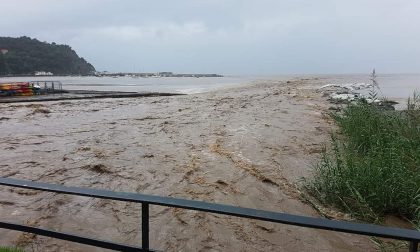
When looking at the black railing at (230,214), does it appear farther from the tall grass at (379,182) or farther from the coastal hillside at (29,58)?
the coastal hillside at (29,58)

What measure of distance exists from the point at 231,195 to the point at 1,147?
7650 millimetres

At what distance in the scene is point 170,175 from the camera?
9.29 m

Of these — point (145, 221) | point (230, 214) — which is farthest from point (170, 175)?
point (230, 214)

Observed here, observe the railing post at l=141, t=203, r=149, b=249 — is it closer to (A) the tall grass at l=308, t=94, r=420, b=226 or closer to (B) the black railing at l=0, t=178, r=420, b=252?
(B) the black railing at l=0, t=178, r=420, b=252

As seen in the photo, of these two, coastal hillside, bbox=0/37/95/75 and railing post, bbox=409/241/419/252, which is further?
coastal hillside, bbox=0/37/95/75

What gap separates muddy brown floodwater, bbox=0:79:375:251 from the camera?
627 cm

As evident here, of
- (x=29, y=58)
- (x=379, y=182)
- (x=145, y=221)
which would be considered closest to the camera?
(x=145, y=221)

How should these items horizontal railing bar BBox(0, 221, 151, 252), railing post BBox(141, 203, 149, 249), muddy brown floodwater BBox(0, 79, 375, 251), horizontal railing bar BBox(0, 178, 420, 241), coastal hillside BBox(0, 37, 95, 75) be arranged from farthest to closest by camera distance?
coastal hillside BBox(0, 37, 95, 75) → muddy brown floodwater BBox(0, 79, 375, 251) → horizontal railing bar BBox(0, 221, 151, 252) → railing post BBox(141, 203, 149, 249) → horizontal railing bar BBox(0, 178, 420, 241)

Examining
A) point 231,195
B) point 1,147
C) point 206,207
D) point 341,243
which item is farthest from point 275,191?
point 1,147

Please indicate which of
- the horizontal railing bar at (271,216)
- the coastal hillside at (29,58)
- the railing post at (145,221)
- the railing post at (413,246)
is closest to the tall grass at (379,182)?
the railing post at (413,246)

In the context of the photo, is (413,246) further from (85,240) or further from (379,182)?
(379,182)

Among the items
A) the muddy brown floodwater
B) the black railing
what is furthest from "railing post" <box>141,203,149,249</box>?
the muddy brown floodwater

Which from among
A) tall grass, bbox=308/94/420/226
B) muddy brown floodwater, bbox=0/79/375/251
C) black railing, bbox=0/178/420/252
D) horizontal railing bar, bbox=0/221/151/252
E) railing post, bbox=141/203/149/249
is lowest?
muddy brown floodwater, bbox=0/79/375/251

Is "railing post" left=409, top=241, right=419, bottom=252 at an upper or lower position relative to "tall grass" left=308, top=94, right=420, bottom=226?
upper
